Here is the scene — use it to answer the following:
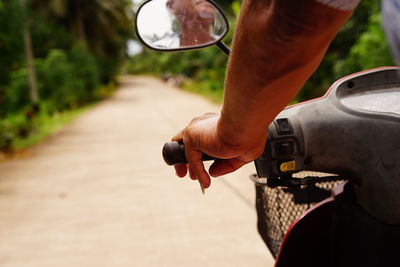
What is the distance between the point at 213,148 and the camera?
0.98 metres

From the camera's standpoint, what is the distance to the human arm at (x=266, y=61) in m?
0.68

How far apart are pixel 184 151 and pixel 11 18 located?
8.19 m

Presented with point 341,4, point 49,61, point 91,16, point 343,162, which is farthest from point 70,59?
point 341,4

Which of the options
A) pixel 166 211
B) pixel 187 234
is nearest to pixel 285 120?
pixel 187 234

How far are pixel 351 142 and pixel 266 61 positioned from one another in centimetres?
38

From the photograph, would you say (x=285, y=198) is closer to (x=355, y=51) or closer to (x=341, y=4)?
(x=341, y=4)

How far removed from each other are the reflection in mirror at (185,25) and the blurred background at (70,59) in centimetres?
175

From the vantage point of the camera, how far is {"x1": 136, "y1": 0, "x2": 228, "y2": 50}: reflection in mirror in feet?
3.73

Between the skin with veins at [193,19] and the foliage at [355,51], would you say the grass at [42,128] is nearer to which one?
the foliage at [355,51]

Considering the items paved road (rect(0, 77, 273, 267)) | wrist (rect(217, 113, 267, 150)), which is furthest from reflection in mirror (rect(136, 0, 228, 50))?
paved road (rect(0, 77, 273, 267))

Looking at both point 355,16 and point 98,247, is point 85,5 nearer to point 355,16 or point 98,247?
point 355,16

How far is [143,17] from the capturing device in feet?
4.05

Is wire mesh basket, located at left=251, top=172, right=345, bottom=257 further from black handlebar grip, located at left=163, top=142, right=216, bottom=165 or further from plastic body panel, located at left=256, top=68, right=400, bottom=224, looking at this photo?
black handlebar grip, located at left=163, top=142, right=216, bottom=165

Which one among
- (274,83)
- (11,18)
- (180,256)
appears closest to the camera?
(274,83)
